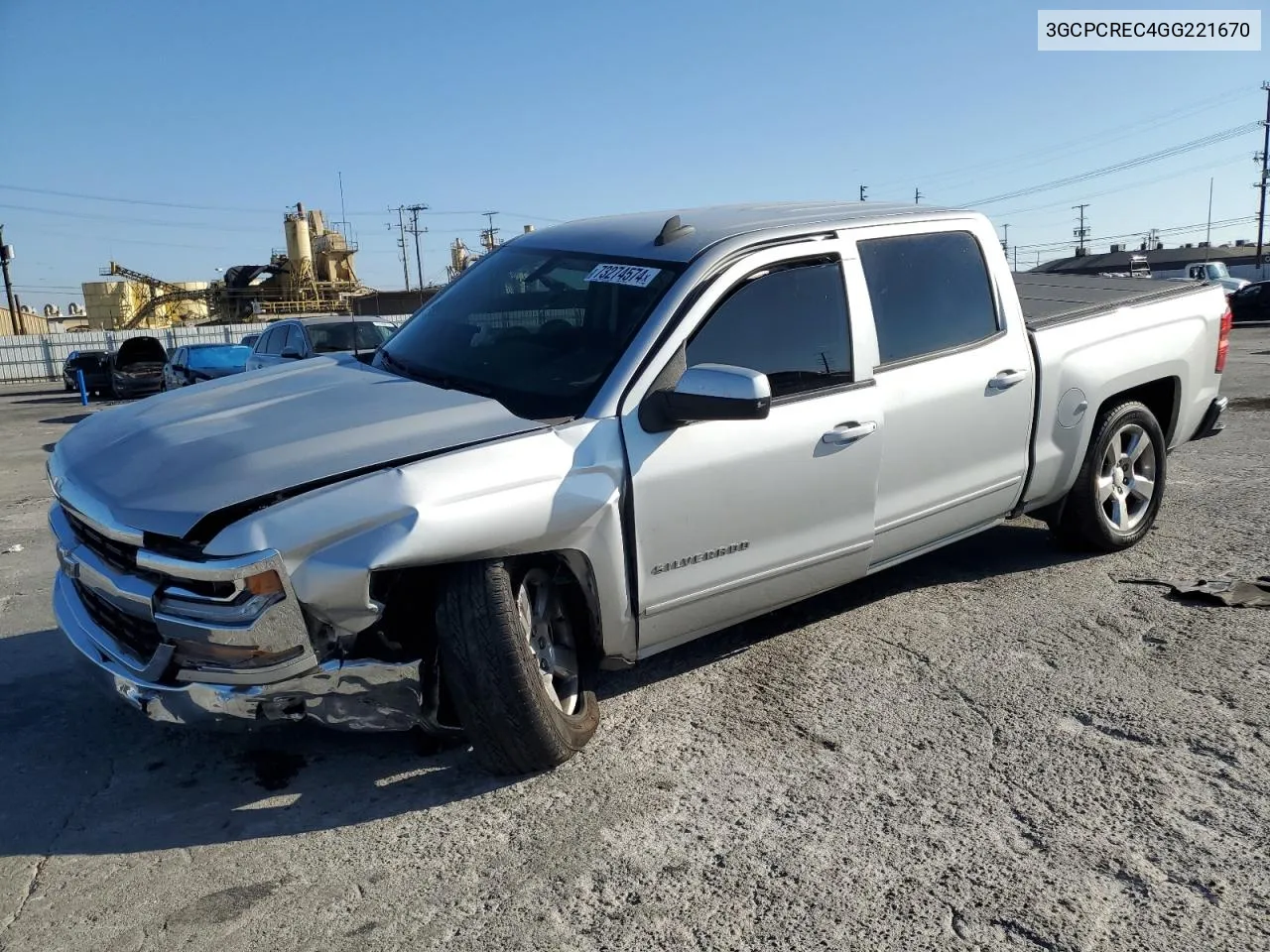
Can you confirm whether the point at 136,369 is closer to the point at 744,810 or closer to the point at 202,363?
the point at 202,363

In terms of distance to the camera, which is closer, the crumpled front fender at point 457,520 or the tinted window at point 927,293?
the crumpled front fender at point 457,520

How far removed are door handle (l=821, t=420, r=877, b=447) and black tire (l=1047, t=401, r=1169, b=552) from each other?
1856 millimetres

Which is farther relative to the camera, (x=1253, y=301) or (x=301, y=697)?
(x=1253, y=301)

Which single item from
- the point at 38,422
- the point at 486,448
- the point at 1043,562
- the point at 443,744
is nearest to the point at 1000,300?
the point at 1043,562

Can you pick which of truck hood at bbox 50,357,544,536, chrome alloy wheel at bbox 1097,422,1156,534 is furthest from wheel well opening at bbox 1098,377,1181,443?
truck hood at bbox 50,357,544,536

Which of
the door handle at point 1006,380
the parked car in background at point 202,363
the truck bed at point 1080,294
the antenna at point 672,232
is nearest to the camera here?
the antenna at point 672,232

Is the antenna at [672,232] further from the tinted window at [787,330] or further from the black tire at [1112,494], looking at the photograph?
the black tire at [1112,494]

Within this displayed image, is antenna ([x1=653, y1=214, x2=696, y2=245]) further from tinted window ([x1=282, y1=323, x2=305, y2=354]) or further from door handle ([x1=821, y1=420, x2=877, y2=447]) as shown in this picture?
tinted window ([x1=282, y1=323, x2=305, y2=354])

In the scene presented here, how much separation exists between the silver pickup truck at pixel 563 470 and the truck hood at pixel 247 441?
1 cm

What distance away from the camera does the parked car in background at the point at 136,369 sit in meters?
25.4

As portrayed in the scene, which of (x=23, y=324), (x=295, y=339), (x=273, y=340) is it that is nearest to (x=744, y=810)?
(x=295, y=339)

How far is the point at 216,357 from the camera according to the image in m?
Answer: 18.8

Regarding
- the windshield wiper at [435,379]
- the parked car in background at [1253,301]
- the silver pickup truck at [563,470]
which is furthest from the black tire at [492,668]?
the parked car in background at [1253,301]

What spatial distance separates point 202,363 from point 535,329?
1653cm
